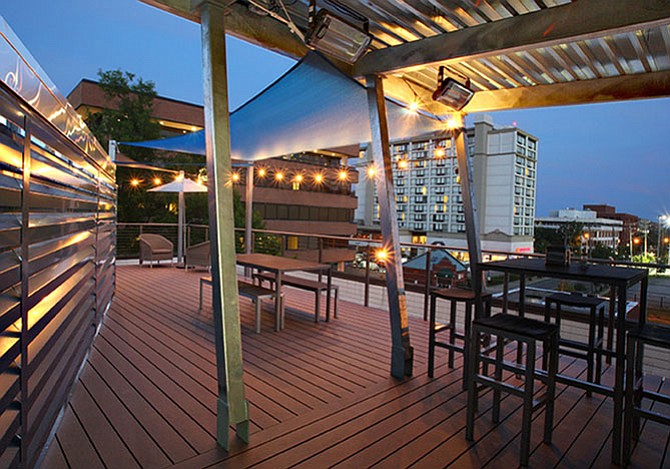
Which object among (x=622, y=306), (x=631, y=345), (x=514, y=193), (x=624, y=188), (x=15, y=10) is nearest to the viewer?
(x=631, y=345)

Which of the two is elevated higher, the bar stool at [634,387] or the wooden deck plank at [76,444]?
the bar stool at [634,387]

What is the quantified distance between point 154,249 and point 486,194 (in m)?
26.7

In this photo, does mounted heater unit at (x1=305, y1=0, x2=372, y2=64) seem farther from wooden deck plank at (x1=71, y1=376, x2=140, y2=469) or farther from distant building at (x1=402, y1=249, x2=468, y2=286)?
distant building at (x1=402, y1=249, x2=468, y2=286)

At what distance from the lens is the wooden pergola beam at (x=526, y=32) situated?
7.73ft

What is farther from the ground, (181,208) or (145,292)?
(181,208)

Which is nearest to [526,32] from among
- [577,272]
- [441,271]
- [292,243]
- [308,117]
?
[577,272]

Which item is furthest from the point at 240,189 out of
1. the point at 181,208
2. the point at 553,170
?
the point at 553,170

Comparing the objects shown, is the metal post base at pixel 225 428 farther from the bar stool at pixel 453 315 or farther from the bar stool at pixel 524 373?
the bar stool at pixel 453 315

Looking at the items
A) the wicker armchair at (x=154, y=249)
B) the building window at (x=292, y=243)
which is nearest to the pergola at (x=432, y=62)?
the wicker armchair at (x=154, y=249)

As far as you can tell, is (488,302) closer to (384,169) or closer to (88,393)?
(384,169)

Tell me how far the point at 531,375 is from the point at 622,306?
0.66 m

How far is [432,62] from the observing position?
3043 millimetres

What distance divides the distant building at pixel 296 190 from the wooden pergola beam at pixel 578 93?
1883 centimetres

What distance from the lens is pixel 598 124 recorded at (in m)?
98.9
